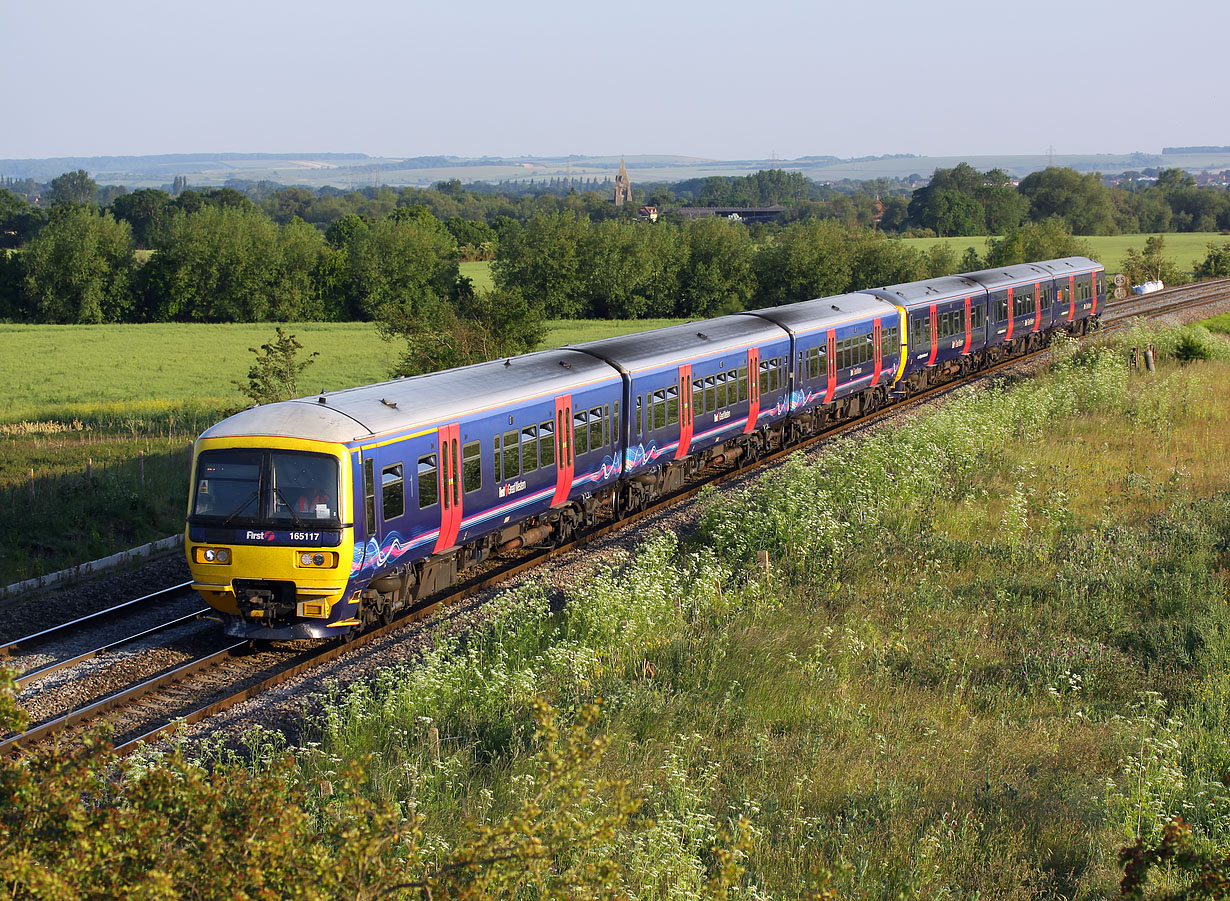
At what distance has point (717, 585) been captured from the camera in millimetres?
13859

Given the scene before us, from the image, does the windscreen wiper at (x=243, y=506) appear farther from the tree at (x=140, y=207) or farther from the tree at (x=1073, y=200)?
the tree at (x=140, y=207)

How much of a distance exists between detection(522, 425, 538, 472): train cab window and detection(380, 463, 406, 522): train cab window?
279 cm

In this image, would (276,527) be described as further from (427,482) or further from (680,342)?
(680,342)

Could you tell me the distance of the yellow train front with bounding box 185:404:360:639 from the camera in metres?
12.8

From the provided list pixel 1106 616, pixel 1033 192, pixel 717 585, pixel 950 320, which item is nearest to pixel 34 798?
pixel 717 585

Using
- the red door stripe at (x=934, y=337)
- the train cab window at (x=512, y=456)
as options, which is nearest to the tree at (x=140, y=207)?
the red door stripe at (x=934, y=337)

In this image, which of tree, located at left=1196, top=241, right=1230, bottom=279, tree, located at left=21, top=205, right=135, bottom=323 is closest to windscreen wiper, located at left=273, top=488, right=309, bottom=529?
tree, located at left=21, top=205, right=135, bottom=323

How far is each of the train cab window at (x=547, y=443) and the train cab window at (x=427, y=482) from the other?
260cm

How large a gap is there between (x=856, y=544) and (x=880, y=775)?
761 centimetres

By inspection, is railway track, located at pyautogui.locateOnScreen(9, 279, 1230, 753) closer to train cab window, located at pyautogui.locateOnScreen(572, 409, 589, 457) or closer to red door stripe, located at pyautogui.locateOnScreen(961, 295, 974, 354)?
train cab window, located at pyautogui.locateOnScreen(572, 409, 589, 457)

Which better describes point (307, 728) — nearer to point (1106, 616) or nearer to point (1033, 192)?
point (1106, 616)

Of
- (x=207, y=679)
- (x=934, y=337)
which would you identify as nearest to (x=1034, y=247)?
(x=934, y=337)

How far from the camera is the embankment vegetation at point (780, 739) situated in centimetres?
515

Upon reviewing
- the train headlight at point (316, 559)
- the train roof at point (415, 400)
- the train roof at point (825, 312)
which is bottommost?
the train headlight at point (316, 559)
